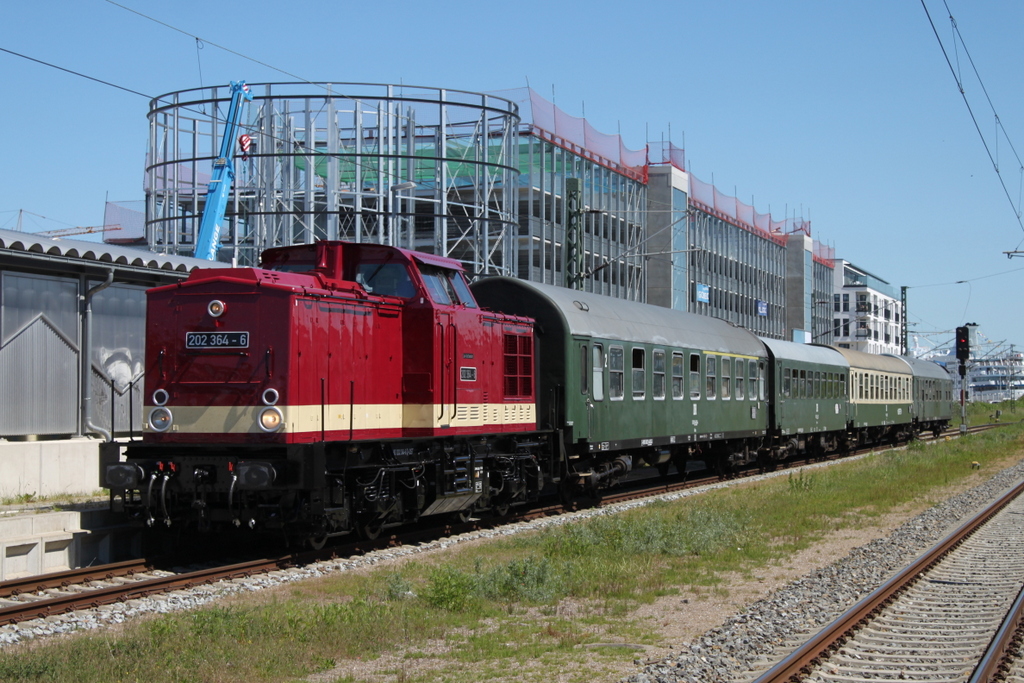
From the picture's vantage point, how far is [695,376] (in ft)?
79.2

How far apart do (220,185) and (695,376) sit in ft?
94.5

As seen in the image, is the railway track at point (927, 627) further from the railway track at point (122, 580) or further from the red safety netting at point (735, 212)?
the red safety netting at point (735, 212)

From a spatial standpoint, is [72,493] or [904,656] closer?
[904,656]

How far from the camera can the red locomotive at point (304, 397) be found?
42.5ft

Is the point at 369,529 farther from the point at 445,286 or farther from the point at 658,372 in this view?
the point at 658,372

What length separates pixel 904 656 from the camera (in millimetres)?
9078

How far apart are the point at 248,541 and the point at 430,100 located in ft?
118

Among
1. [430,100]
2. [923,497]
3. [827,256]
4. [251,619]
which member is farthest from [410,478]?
[827,256]

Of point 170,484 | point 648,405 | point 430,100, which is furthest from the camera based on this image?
point 430,100

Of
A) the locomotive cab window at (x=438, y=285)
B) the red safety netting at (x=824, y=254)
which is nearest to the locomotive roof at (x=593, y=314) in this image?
the locomotive cab window at (x=438, y=285)

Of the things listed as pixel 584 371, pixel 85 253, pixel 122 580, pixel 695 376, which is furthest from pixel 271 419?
pixel 695 376

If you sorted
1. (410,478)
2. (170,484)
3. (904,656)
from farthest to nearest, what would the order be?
(410,478)
(170,484)
(904,656)

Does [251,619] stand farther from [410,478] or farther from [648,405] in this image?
[648,405]

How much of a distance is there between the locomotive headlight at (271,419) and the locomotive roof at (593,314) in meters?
7.03
